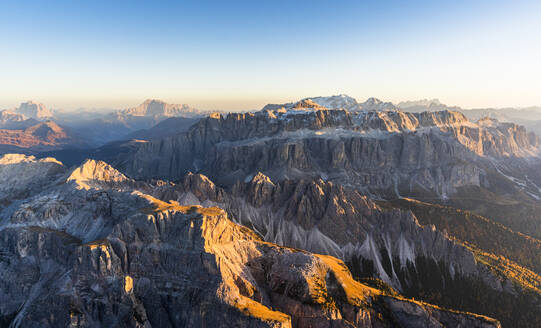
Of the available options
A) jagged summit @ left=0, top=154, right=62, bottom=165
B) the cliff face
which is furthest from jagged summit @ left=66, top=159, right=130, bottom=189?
the cliff face

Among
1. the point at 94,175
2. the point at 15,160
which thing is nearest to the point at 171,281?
the point at 94,175

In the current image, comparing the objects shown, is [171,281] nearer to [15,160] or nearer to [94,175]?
[94,175]

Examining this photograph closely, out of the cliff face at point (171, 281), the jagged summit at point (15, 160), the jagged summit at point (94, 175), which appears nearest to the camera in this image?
the cliff face at point (171, 281)

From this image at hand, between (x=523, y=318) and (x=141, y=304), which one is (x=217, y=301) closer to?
(x=141, y=304)

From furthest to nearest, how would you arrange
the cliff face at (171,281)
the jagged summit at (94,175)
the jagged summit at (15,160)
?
the jagged summit at (15,160) → the jagged summit at (94,175) → the cliff face at (171,281)

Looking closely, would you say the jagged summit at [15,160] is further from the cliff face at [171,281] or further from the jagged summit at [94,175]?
the cliff face at [171,281]

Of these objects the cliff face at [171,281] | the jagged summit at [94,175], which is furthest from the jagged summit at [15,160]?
the cliff face at [171,281]
